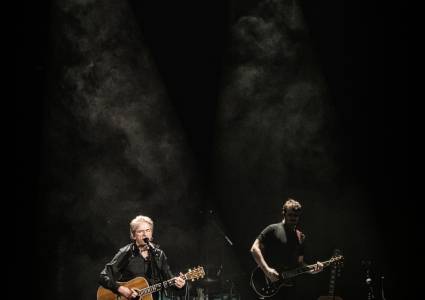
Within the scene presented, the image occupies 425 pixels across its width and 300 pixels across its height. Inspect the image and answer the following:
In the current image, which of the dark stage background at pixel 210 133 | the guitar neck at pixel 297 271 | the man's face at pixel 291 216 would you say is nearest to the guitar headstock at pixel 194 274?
the guitar neck at pixel 297 271

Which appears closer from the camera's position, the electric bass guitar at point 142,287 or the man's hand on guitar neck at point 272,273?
the electric bass guitar at point 142,287

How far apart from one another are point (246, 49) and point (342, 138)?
2036 millimetres

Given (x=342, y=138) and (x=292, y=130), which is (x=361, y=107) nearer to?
(x=342, y=138)

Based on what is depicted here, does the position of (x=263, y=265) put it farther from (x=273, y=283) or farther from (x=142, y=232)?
(x=142, y=232)

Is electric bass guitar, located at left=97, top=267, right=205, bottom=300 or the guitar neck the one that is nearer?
electric bass guitar, located at left=97, top=267, right=205, bottom=300

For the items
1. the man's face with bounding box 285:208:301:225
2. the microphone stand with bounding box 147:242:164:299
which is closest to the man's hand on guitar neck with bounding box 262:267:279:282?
the man's face with bounding box 285:208:301:225

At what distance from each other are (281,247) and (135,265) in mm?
1771

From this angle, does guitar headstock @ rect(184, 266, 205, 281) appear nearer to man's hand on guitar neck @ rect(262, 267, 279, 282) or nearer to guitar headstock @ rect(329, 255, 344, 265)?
man's hand on guitar neck @ rect(262, 267, 279, 282)

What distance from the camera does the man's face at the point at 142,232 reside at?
5.98m

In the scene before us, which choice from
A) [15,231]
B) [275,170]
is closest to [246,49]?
[275,170]

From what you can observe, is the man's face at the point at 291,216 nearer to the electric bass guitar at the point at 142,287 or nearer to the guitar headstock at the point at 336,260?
the guitar headstock at the point at 336,260

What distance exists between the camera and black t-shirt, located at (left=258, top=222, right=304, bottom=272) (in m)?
6.48

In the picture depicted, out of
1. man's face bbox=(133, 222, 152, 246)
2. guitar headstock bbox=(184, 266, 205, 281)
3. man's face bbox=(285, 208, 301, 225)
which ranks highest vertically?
man's face bbox=(285, 208, 301, 225)

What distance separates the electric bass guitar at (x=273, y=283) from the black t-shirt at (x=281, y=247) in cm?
9
